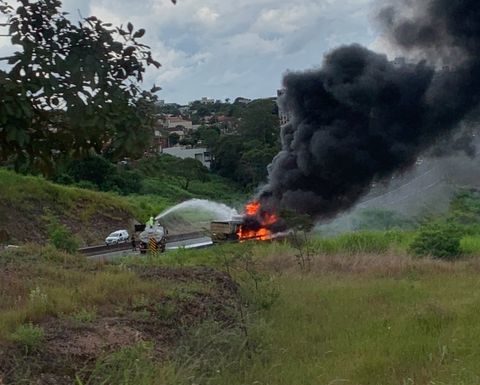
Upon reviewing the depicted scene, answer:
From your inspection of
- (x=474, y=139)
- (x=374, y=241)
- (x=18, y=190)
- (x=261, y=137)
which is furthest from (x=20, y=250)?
(x=261, y=137)

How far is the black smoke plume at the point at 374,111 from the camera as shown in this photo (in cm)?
1939

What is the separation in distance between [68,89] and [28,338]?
14.6 feet

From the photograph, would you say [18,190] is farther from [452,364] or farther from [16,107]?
[16,107]

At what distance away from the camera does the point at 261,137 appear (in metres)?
40.6

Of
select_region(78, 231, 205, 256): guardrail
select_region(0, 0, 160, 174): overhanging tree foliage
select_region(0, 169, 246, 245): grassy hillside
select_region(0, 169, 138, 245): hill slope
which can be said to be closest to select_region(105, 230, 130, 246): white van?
select_region(78, 231, 205, 256): guardrail

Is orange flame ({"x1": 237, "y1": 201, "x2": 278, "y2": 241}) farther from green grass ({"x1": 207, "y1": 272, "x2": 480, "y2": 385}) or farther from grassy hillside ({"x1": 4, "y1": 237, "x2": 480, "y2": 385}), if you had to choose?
green grass ({"x1": 207, "y1": 272, "x2": 480, "y2": 385})

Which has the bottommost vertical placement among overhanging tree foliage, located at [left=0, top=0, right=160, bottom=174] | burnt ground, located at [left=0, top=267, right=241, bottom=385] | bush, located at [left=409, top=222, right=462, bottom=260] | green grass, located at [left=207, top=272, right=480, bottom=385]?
green grass, located at [left=207, top=272, right=480, bottom=385]

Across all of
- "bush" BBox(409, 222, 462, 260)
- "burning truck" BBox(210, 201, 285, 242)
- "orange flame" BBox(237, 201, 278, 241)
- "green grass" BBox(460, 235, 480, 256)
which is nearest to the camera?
"bush" BBox(409, 222, 462, 260)

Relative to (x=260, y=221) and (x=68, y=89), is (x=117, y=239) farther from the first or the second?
(x=68, y=89)

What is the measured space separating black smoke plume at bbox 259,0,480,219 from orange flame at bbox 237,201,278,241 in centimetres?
38

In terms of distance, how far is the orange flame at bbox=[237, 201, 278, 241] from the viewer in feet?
65.2

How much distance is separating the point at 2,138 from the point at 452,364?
542 cm

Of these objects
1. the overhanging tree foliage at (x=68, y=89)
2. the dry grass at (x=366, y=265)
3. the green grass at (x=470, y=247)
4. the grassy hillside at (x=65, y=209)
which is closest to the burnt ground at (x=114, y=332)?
the overhanging tree foliage at (x=68, y=89)

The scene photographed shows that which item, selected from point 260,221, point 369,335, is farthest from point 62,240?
point 369,335
